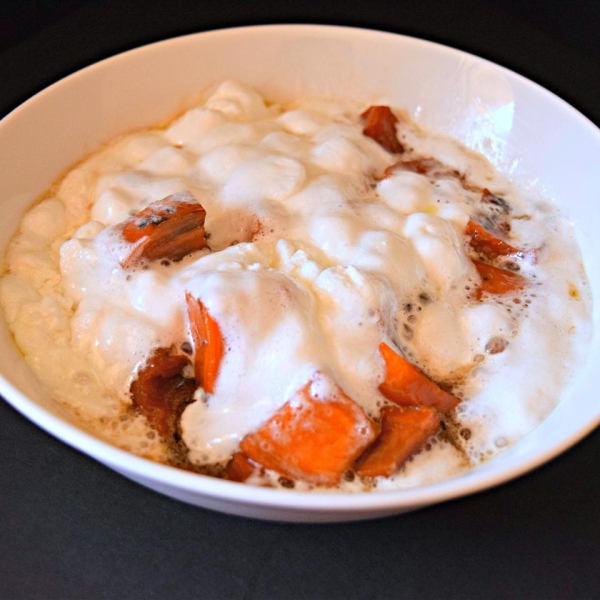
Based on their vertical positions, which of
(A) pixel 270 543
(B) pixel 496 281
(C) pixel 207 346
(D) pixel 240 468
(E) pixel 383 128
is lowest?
(A) pixel 270 543

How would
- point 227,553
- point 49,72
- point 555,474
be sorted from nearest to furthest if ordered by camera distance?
point 227,553 < point 555,474 < point 49,72

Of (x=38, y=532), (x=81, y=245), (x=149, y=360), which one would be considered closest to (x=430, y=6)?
(x=81, y=245)

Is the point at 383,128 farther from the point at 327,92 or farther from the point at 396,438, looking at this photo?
the point at 396,438

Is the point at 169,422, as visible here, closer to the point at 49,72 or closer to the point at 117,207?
the point at 117,207

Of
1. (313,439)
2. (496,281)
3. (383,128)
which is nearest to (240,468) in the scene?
(313,439)

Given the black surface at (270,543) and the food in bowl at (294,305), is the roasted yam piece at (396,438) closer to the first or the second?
the food in bowl at (294,305)

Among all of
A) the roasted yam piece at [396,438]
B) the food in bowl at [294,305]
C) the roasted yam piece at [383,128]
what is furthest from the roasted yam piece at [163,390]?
the roasted yam piece at [383,128]
